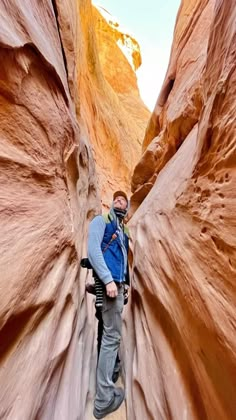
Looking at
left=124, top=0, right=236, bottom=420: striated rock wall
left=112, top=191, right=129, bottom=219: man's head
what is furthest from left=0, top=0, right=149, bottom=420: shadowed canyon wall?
left=124, top=0, right=236, bottom=420: striated rock wall

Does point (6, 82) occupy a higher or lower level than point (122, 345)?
higher

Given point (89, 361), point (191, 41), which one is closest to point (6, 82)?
point (89, 361)

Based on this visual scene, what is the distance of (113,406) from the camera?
1715mm

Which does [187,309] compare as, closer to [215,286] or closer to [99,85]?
[215,286]

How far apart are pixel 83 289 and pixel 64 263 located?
879 mm

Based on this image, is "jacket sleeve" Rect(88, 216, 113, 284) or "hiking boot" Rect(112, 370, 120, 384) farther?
"hiking boot" Rect(112, 370, 120, 384)

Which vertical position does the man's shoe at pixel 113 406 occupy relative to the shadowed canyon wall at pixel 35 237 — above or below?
below

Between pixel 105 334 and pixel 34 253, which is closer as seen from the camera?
pixel 34 253

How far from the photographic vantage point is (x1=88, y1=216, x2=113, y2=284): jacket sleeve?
1.58 meters

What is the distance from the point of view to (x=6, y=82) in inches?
45.4

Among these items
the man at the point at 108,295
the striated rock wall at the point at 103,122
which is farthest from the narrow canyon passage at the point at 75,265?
the striated rock wall at the point at 103,122

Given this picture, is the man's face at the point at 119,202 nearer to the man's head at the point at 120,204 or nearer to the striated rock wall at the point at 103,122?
the man's head at the point at 120,204

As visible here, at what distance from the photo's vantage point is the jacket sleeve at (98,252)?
1.58 metres

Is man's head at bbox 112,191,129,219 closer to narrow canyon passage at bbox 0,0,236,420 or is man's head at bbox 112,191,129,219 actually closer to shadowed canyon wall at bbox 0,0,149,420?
narrow canyon passage at bbox 0,0,236,420
